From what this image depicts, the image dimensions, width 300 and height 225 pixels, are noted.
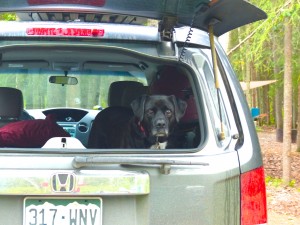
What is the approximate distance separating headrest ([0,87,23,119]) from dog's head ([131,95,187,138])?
105cm

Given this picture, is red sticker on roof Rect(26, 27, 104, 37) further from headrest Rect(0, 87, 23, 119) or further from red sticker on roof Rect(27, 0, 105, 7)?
headrest Rect(0, 87, 23, 119)

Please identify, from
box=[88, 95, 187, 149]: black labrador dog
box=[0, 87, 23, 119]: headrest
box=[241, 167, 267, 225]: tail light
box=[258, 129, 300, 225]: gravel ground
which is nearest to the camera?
box=[241, 167, 267, 225]: tail light

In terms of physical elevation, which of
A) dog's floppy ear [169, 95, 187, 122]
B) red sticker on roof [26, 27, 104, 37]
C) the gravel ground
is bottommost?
the gravel ground

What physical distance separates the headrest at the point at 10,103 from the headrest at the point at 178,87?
1202 millimetres

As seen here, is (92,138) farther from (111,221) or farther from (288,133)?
(288,133)

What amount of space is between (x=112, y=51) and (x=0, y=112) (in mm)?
1820

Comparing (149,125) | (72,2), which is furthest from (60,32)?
(149,125)

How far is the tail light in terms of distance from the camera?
3.79 m

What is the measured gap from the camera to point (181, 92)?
220 inches

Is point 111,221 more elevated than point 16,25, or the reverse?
point 16,25

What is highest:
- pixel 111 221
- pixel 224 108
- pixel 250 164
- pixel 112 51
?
pixel 112 51

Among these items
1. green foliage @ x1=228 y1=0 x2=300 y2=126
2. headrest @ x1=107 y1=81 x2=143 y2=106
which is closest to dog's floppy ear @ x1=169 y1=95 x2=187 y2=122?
headrest @ x1=107 y1=81 x2=143 y2=106

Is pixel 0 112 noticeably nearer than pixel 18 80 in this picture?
Yes

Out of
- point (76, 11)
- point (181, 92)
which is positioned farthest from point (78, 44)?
point (181, 92)
